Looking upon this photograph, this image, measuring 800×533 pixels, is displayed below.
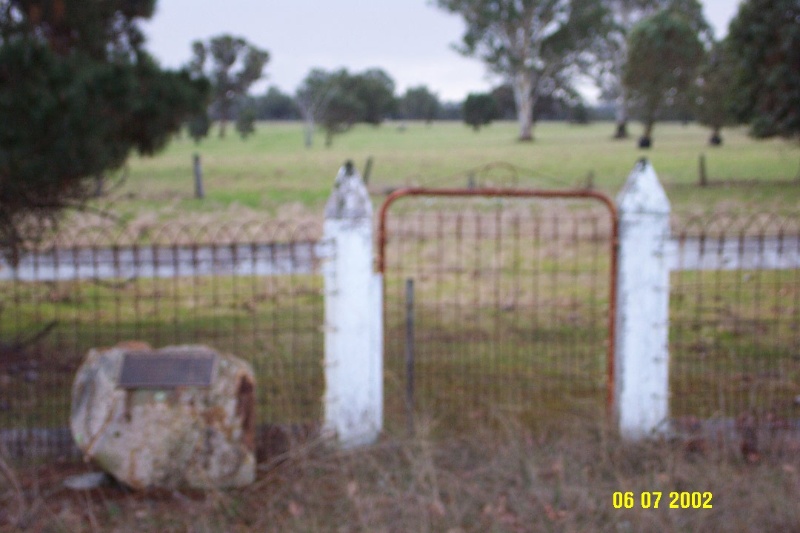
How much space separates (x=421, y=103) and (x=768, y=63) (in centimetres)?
2120

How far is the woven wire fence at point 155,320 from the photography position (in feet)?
16.5

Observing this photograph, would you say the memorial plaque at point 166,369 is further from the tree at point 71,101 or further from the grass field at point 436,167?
the grass field at point 436,167

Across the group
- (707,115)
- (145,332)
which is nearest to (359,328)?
(145,332)

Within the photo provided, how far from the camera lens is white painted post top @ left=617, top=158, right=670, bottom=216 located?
187 inches

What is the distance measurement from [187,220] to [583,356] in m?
11.8

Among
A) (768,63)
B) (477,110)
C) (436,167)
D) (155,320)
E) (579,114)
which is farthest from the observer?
(579,114)

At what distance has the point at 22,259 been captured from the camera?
18.8 ft

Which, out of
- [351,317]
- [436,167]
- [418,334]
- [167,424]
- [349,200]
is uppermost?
[349,200]

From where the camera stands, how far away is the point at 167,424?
170 inches

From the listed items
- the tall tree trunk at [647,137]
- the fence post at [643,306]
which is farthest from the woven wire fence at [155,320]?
the tall tree trunk at [647,137]

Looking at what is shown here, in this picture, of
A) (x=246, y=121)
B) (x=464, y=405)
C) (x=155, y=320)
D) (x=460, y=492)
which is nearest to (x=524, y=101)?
(x=246, y=121)

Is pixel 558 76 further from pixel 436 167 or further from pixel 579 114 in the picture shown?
pixel 436 167

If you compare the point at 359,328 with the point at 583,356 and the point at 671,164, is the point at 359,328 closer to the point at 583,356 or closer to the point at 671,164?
the point at 583,356

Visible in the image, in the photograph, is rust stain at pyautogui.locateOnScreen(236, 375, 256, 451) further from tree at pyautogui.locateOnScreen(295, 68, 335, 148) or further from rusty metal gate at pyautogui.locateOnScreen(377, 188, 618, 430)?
tree at pyautogui.locateOnScreen(295, 68, 335, 148)
